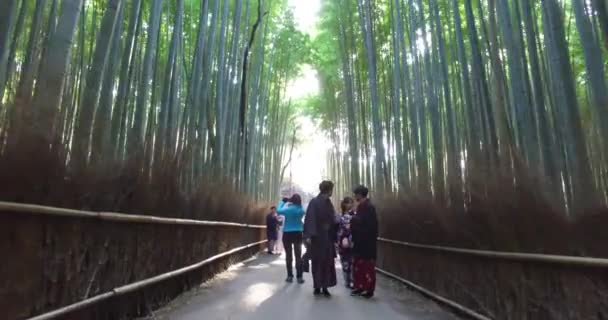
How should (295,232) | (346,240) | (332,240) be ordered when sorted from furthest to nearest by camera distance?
(295,232), (346,240), (332,240)

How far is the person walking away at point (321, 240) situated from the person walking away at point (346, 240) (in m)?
0.46

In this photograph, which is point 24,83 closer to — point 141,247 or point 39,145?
point 39,145

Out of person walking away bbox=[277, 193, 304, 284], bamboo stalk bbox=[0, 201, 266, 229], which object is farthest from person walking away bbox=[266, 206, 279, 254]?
bamboo stalk bbox=[0, 201, 266, 229]

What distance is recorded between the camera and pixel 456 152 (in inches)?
188

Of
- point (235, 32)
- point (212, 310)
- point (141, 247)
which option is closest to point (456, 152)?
point (212, 310)

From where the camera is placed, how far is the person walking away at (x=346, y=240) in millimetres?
6078

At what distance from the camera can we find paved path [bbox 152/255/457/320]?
13.7 ft

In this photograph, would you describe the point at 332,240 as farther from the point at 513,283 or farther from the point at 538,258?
the point at 538,258

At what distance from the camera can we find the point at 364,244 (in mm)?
5508

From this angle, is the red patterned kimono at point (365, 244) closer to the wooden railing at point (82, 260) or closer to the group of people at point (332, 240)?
the group of people at point (332, 240)

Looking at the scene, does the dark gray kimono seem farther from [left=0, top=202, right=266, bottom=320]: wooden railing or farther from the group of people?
[left=0, top=202, right=266, bottom=320]: wooden railing

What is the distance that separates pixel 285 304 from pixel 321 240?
963 millimetres

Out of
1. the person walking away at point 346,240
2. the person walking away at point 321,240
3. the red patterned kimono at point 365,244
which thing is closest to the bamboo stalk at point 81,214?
the person walking away at point 321,240

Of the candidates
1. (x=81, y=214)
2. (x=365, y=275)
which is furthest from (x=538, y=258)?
(x=365, y=275)
